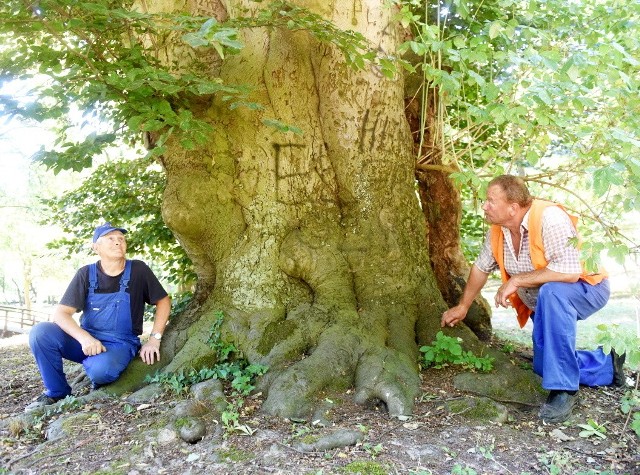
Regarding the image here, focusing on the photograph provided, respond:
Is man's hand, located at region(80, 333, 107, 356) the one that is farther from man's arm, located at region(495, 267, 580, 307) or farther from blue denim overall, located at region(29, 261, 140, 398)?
man's arm, located at region(495, 267, 580, 307)

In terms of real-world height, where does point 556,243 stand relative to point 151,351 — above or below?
above

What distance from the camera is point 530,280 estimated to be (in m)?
3.75

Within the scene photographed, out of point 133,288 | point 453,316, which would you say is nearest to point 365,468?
point 453,316

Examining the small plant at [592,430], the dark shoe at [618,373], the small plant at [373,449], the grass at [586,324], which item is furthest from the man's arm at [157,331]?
the grass at [586,324]

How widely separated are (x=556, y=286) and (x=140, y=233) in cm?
460

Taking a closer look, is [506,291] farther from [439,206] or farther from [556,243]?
[439,206]

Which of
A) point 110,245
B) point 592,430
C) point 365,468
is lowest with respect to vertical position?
point 592,430

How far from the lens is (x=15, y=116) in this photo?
3.21 meters

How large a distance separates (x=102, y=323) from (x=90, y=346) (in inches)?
9.9

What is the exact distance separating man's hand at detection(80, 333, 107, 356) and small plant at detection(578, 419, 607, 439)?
3.46 metres

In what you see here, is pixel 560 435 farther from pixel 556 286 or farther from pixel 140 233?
pixel 140 233

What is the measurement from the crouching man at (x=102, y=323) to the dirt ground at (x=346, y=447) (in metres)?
0.51

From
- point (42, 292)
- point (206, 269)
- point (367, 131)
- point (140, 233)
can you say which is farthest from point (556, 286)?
point (42, 292)

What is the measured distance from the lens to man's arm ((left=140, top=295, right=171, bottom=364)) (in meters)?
4.33
